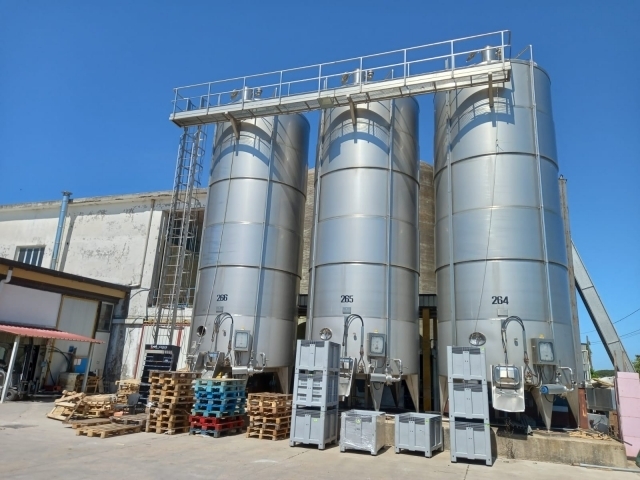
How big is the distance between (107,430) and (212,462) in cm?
423

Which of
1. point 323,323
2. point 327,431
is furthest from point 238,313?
point 327,431

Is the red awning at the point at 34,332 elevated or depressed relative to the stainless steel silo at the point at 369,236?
depressed

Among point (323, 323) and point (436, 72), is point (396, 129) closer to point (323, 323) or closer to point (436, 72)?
point (436, 72)

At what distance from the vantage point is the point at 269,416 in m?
12.7

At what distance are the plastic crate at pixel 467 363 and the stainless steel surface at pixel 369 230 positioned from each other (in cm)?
363

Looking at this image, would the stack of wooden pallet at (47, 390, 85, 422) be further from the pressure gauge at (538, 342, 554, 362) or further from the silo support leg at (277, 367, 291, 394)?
the pressure gauge at (538, 342, 554, 362)

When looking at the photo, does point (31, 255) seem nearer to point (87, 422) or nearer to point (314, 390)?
point (87, 422)

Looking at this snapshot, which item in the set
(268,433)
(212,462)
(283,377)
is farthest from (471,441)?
(283,377)

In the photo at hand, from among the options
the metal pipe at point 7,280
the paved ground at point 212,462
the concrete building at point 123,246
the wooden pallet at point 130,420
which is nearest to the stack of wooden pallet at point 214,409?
the paved ground at point 212,462

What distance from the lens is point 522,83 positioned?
51.6ft

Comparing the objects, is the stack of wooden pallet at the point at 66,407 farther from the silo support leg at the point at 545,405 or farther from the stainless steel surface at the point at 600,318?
the stainless steel surface at the point at 600,318

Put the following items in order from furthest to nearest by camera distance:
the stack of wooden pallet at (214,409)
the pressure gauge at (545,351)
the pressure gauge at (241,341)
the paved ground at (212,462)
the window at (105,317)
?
the window at (105,317)
the pressure gauge at (241,341)
the stack of wooden pallet at (214,409)
the pressure gauge at (545,351)
the paved ground at (212,462)

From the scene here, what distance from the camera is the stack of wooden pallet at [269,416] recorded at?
495 inches

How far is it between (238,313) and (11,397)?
10277 mm
